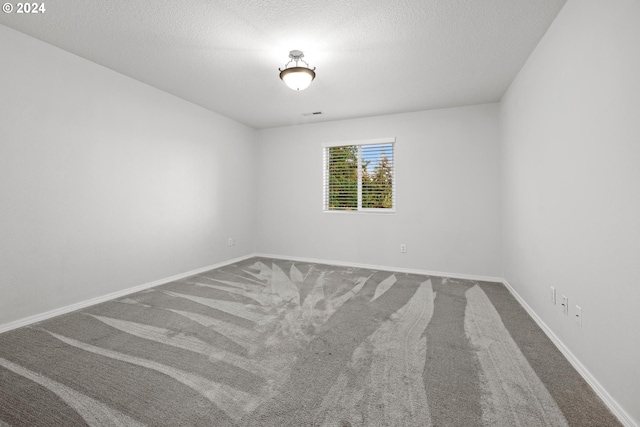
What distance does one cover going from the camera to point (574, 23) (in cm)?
191

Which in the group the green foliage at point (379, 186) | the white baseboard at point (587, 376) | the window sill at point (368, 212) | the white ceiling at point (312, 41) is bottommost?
the white baseboard at point (587, 376)

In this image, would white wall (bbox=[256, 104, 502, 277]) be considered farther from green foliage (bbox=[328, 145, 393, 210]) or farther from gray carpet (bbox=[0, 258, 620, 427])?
gray carpet (bbox=[0, 258, 620, 427])

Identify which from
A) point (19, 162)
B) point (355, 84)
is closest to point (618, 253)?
point (355, 84)

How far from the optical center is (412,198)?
14.8 feet

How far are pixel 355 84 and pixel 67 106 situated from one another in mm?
3199

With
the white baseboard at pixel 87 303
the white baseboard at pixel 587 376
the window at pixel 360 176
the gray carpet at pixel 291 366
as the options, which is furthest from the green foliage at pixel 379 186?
the white baseboard at pixel 87 303

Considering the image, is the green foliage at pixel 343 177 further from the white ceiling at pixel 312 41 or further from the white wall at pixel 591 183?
the white wall at pixel 591 183

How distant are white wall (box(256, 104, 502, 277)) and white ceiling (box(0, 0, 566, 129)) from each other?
68 cm

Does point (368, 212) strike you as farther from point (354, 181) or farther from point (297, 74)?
point (297, 74)

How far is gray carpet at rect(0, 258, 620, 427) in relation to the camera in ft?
4.78

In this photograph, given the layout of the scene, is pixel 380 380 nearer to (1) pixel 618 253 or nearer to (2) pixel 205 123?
(1) pixel 618 253

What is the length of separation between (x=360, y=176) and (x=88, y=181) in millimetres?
3840

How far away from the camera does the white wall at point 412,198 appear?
13.5 ft

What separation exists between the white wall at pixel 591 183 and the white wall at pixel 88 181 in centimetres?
441
